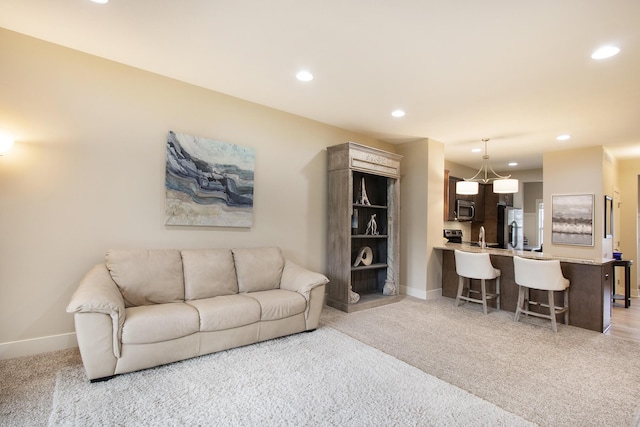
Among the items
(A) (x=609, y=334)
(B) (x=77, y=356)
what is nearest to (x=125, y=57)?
(B) (x=77, y=356)

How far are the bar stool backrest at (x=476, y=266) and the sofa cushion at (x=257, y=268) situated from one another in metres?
2.59

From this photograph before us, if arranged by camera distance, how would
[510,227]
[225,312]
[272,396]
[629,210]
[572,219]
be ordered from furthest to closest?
[510,227], [629,210], [572,219], [225,312], [272,396]

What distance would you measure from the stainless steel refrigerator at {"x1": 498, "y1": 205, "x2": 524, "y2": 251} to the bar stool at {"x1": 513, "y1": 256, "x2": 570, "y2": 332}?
3883mm

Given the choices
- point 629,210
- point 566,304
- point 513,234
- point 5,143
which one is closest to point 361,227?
point 566,304

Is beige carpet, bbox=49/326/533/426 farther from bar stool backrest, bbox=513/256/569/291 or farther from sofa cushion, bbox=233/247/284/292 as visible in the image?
bar stool backrest, bbox=513/256/569/291

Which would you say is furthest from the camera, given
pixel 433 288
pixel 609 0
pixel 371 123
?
pixel 433 288

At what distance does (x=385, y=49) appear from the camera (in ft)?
8.66

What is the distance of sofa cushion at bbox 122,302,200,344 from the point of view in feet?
7.81

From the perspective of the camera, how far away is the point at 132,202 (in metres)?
3.15

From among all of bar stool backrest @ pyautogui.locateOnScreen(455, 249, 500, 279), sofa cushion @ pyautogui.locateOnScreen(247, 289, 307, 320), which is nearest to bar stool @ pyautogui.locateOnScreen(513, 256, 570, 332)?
bar stool backrest @ pyautogui.locateOnScreen(455, 249, 500, 279)

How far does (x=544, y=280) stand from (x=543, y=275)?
6 cm

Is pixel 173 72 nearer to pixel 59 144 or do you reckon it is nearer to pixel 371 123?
pixel 59 144

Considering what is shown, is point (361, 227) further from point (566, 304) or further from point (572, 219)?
point (572, 219)

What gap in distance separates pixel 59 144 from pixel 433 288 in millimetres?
5263
